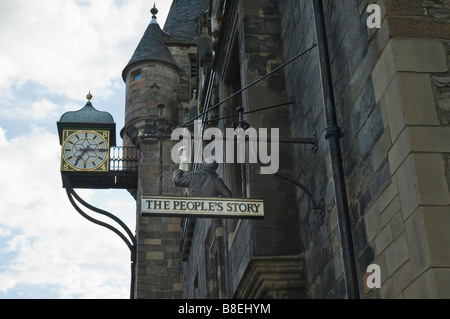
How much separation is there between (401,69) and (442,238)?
4.33 feet

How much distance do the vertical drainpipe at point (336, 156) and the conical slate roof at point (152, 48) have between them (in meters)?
19.6

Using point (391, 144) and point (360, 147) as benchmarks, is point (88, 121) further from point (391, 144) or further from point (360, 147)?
point (391, 144)

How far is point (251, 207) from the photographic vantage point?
22.4 feet

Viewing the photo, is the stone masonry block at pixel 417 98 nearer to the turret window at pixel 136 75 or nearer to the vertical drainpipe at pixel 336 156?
the vertical drainpipe at pixel 336 156

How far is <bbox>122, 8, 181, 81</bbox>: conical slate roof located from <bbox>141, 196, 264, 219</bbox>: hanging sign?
19.7 metres

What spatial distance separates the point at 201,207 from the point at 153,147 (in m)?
17.6

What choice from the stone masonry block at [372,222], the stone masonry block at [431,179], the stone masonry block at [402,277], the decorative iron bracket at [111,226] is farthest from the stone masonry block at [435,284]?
the decorative iron bracket at [111,226]

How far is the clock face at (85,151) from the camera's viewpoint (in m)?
25.0

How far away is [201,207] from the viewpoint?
6.68 metres

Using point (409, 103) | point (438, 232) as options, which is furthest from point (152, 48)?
point (438, 232)

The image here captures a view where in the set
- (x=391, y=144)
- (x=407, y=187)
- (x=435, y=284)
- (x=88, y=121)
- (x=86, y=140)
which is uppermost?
(x=88, y=121)

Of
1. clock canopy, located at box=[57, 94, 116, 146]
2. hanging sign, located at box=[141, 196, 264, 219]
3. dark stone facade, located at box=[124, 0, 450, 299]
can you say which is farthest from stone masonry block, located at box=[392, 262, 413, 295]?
clock canopy, located at box=[57, 94, 116, 146]

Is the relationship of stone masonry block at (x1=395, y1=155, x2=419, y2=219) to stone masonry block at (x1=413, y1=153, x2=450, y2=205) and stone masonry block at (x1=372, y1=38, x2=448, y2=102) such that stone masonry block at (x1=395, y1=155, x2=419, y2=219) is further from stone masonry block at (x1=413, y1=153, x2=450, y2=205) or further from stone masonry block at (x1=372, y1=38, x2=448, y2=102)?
stone masonry block at (x1=372, y1=38, x2=448, y2=102)

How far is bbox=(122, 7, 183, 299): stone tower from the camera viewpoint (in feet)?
73.0
